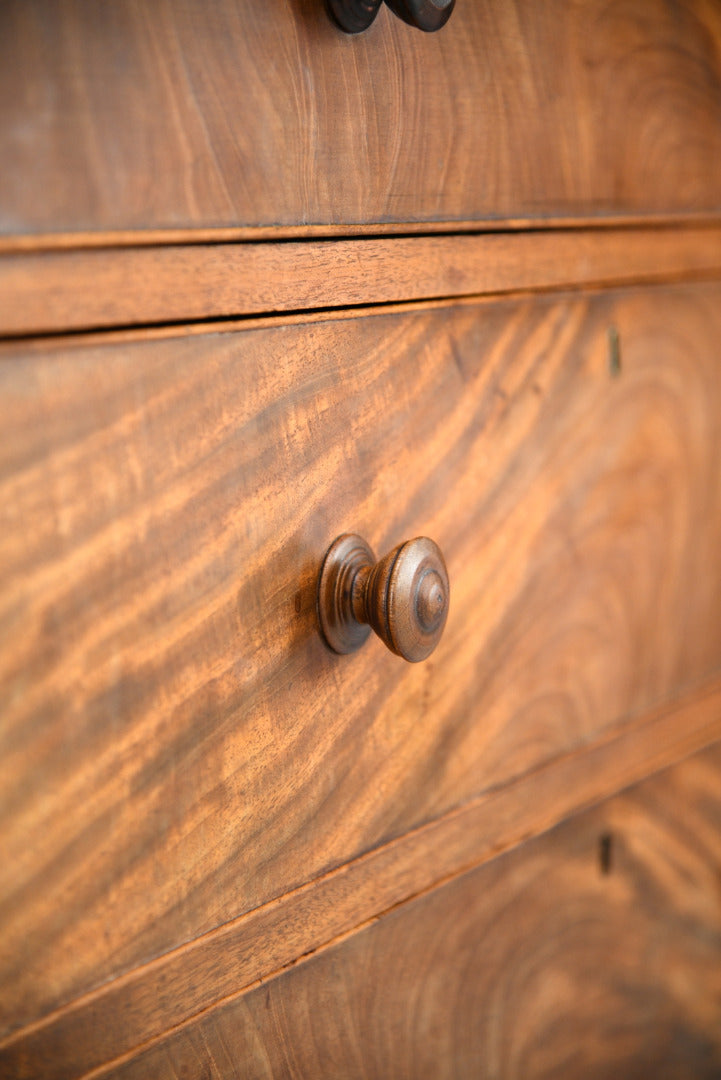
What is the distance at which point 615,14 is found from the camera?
1.17 ft

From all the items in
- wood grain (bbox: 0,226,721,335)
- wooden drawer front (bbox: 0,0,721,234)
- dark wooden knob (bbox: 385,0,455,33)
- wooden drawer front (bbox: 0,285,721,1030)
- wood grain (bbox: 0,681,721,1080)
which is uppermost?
dark wooden knob (bbox: 385,0,455,33)

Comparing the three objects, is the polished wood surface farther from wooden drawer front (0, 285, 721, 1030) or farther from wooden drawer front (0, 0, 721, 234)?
wooden drawer front (0, 0, 721, 234)

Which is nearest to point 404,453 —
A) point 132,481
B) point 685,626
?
point 132,481

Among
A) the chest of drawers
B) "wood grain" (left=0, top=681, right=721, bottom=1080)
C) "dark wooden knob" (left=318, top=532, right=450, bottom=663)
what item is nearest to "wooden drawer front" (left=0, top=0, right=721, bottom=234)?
the chest of drawers

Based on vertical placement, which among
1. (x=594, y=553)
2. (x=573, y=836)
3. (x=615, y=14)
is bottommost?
(x=573, y=836)

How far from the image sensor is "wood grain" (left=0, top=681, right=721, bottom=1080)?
256 mm

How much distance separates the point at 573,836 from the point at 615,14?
36cm

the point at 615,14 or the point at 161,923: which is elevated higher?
the point at 615,14

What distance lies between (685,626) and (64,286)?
0.33 meters

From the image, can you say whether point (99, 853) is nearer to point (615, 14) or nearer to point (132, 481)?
point (132, 481)

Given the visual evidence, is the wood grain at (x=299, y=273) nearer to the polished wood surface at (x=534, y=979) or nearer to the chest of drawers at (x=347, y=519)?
the chest of drawers at (x=347, y=519)

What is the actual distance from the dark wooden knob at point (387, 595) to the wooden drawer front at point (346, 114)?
109 mm

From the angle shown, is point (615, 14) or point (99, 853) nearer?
point (99, 853)

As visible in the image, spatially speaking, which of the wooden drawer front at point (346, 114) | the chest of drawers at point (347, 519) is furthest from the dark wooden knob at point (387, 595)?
the wooden drawer front at point (346, 114)
